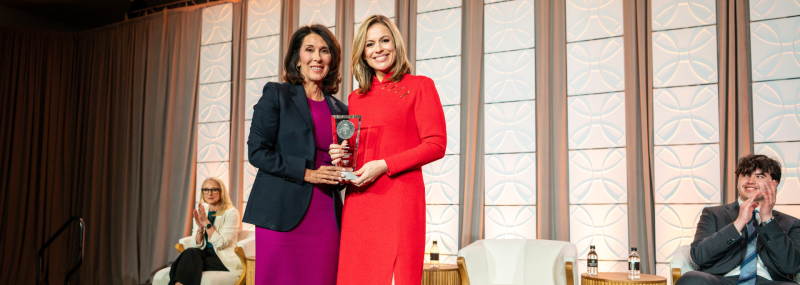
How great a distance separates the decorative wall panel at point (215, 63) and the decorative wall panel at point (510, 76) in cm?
309

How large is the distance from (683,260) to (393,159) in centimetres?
269

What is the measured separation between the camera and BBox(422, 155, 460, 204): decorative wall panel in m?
5.10

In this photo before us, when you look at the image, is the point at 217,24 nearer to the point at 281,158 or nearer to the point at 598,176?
the point at 598,176

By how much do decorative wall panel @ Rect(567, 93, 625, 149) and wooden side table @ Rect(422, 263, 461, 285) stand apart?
153cm

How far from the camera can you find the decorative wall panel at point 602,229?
179 inches

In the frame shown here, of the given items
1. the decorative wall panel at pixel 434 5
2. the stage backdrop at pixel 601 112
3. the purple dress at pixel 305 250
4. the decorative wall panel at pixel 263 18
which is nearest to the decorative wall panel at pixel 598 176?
the stage backdrop at pixel 601 112

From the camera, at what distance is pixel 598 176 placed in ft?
15.3

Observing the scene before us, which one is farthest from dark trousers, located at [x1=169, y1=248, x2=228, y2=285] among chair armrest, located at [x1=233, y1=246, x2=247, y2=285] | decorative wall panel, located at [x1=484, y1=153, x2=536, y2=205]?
decorative wall panel, located at [x1=484, y1=153, x2=536, y2=205]

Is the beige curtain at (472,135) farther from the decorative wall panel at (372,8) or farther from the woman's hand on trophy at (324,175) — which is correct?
the woman's hand on trophy at (324,175)

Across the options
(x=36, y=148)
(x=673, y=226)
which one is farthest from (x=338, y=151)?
(x=36, y=148)

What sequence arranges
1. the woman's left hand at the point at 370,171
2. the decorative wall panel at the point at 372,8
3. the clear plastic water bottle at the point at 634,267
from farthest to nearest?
the decorative wall panel at the point at 372,8, the clear plastic water bottle at the point at 634,267, the woman's left hand at the point at 370,171

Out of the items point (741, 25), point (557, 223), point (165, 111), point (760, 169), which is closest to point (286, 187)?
point (760, 169)

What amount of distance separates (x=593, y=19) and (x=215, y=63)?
4.22 metres

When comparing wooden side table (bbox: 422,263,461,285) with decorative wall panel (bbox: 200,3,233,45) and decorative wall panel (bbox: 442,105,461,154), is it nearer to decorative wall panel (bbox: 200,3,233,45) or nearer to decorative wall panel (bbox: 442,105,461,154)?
decorative wall panel (bbox: 442,105,461,154)
